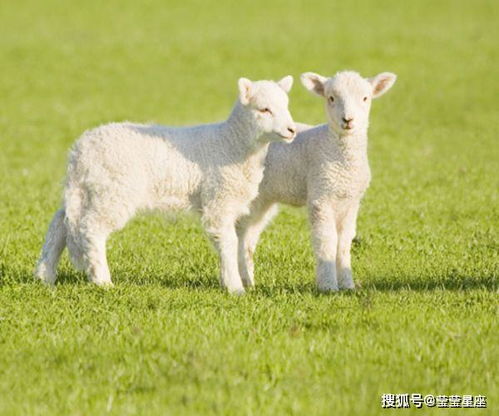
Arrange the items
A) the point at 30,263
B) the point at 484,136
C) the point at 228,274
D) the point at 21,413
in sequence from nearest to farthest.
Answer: the point at 21,413 → the point at 228,274 → the point at 30,263 → the point at 484,136

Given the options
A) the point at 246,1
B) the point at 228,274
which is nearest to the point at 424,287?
the point at 228,274

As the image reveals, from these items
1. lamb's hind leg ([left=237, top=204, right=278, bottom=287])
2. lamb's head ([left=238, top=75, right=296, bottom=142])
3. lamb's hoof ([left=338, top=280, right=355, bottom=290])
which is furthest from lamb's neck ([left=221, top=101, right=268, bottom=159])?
lamb's hoof ([left=338, top=280, right=355, bottom=290])

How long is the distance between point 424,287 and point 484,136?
13717 millimetres

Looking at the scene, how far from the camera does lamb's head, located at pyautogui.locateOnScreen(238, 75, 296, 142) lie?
8.99 metres

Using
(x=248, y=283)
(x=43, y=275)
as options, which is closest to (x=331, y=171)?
(x=248, y=283)

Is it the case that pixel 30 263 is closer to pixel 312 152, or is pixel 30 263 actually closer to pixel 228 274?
pixel 228 274

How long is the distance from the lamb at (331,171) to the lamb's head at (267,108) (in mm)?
563

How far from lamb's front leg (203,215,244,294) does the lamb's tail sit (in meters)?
1.34

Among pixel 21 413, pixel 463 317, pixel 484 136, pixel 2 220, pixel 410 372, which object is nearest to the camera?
pixel 21 413

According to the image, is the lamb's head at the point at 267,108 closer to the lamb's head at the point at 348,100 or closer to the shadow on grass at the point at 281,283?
the lamb's head at the point at 348,100

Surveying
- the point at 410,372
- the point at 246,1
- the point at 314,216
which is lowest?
the point at 410,372

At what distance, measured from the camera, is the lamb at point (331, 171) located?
30.5 ft

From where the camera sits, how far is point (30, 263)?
10.5 meters

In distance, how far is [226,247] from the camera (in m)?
9.30
